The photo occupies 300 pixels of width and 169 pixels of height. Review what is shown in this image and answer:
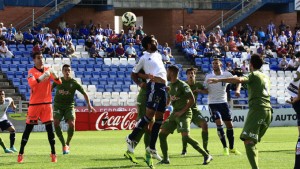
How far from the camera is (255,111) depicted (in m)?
14.6

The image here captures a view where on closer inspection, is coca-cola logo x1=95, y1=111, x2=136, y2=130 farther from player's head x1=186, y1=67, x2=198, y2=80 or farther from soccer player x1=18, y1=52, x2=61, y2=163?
soccer player x1=18, y1=52, x2=61, y2=163

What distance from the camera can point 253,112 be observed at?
14633 millimetres

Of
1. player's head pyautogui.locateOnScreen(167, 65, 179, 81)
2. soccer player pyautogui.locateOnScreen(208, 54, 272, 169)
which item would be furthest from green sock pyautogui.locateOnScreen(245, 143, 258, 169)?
player's head pyautogui.locateOnScreen(167, 65, 179, 81)

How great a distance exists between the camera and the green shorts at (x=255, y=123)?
14.5 m

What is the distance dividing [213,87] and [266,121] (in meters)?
6.94

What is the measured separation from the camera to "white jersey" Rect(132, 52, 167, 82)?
1628 cm

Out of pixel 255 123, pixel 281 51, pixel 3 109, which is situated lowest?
pixel 3 109

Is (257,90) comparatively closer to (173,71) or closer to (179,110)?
(173,71)

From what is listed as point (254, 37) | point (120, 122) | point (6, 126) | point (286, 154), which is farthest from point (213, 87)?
point (254, 37)

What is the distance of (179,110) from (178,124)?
0.36 meters

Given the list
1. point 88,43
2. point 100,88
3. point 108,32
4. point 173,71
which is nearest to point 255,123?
point 173,71

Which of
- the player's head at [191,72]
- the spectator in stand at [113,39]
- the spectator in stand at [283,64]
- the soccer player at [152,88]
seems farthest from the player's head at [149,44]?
the spectator in stand at [283,64]

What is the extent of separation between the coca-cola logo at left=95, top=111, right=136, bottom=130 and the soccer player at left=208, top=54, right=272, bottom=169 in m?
24.0

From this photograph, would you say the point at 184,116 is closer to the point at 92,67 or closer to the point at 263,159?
the point at 263,159
